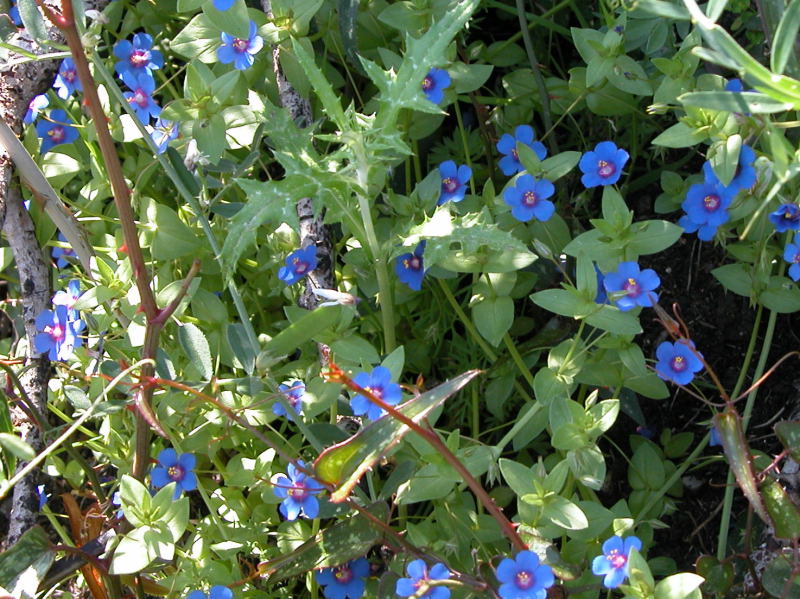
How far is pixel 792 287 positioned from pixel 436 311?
66 centimetres

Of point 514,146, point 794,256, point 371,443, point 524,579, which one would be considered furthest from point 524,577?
point 514,146

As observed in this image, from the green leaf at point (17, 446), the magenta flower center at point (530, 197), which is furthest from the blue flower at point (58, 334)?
the magenta flower center at point (530, 197)

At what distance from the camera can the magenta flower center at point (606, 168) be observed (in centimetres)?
170

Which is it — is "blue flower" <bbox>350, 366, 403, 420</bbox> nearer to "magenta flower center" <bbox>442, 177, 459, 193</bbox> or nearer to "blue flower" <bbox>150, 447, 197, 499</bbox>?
"blue flower" <bbox>150, 447, 197, 499</bbox>

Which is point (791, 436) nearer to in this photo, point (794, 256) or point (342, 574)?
point (794, 256)

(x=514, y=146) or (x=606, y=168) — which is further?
(x=514, y=146)

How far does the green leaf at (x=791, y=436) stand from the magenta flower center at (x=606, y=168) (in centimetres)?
52

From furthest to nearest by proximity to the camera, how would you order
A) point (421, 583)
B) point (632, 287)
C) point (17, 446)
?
point (632, 287), point (421, 583), point (17, 446)

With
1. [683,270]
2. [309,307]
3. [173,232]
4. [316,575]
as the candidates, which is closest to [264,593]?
[316,575]

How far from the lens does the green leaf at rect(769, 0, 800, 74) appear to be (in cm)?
105

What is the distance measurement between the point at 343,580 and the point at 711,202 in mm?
884

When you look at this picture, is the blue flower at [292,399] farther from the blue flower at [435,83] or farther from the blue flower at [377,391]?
the blue flower at [435,83]

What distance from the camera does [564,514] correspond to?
4.63ft

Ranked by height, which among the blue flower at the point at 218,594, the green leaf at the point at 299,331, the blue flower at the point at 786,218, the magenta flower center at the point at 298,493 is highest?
the green leaf at the point at 299,331
